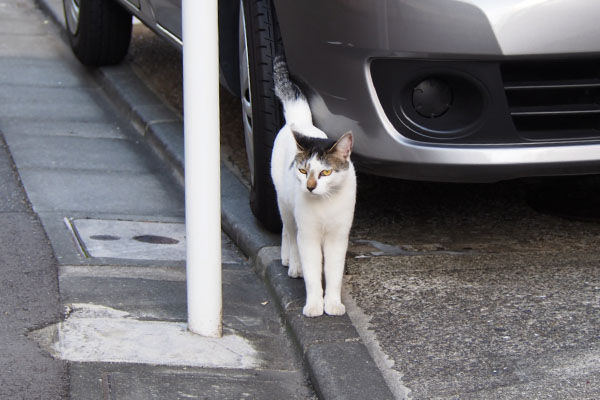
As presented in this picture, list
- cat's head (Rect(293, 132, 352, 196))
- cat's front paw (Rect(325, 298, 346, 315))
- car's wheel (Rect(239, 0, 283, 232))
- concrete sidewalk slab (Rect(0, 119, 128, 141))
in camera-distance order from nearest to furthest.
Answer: cat's head (Rect(293, 132, 352, 196)) → cat's front paw (Rect(325, 298, 346, 315)) → car's wheel (Rect(239, 0, 283, 232)) → concrete sidewalk slab (Rect(0, 119, 128, 141))

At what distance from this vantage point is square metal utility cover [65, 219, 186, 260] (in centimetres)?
397

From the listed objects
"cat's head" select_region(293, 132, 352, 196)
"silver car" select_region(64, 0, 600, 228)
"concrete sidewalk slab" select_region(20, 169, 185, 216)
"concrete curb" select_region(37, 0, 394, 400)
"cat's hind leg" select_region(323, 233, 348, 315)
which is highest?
"silver car" select_region(64, 0, 600, 228)

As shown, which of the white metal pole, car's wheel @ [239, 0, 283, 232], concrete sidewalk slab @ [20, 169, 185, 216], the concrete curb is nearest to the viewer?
the concrete curb

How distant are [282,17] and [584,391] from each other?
1746mm

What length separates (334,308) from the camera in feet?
10.8

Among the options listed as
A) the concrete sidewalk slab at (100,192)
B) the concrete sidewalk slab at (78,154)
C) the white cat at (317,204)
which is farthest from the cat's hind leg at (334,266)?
the concrete sidewalk slab at (78,154)

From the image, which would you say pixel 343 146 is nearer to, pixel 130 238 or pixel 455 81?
pixel 455 81

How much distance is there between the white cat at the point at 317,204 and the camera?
10.4 ft

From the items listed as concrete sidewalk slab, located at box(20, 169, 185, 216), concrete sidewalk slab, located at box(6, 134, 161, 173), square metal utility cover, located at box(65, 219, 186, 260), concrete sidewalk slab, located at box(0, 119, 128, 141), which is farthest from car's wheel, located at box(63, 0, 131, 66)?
square metal utility cover, located at box(65, 219, 186, 260)

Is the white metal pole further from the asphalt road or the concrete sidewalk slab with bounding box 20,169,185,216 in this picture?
the concrete sidewalk slab with bounding box 20,169,185,216

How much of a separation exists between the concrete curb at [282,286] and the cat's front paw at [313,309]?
0.9 inches

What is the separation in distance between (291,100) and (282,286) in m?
0.69

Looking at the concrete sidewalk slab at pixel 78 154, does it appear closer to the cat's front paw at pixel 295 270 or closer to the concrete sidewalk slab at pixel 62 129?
the concrete sidewalk slab at pixel 62 129

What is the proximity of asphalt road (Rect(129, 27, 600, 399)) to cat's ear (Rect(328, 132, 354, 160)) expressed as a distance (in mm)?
561
